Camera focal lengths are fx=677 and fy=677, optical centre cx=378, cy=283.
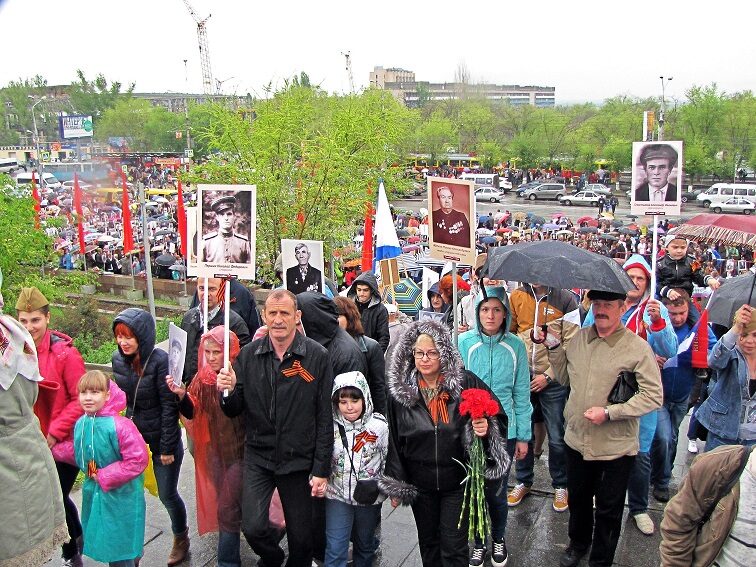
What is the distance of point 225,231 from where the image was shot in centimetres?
430

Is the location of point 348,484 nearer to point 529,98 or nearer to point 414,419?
point 414,419

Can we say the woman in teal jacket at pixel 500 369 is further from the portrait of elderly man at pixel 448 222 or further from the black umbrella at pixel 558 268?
the portrait of elderly man at pixel 448 222

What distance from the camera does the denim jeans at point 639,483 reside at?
4613 millimetres

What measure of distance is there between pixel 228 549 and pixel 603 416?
2.41 m

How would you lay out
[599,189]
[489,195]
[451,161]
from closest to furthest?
1. [599,189]
2. [489,195]
3. [451,161]

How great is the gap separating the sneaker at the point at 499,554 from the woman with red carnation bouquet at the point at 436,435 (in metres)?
0.67

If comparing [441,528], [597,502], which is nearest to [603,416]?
[597,502]

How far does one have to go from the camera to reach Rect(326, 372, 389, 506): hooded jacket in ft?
12.7

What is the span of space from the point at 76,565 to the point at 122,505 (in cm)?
76

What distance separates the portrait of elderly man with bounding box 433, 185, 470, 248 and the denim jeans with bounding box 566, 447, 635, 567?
1.64 meters

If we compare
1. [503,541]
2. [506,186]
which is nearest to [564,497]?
[503,541]

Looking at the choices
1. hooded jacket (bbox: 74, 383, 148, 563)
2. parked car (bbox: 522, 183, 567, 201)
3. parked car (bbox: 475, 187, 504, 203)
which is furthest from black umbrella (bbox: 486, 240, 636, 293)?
parked car (bbox: 522, 183, 567, 201)

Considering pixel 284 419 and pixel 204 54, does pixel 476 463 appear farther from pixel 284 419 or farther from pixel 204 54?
pixel 204 54

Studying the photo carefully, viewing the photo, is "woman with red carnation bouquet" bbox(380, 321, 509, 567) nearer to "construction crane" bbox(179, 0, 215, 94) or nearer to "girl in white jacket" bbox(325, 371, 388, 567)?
"girl in white jacket" bbox(325, 371, 388, 567)
